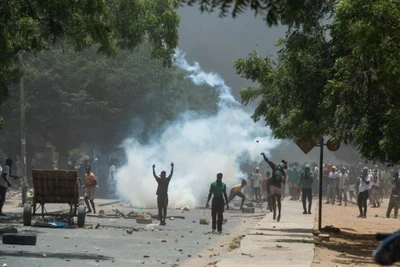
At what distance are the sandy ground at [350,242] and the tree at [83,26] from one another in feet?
Result: 19.0

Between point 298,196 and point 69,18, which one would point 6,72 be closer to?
point 69,18

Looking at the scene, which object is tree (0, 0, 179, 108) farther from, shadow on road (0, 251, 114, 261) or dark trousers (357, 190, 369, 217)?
dark trousers (357, 190, 369, 217)

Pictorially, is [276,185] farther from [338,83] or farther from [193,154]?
[193,154]

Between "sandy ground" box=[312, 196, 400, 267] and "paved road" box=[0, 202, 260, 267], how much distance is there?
7.91ft

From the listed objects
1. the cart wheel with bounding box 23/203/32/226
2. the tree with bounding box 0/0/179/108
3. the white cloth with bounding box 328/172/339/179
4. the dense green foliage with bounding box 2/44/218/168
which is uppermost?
the dense green foliage with bounding box 2/44/218/168

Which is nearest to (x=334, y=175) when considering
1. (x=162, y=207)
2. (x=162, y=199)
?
(x=162, y=199)

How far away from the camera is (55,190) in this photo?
24.0 meters

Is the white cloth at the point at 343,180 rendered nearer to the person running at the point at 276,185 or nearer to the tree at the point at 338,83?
the person running at the point at 276,185

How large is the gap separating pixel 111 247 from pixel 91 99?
3781 centimetres

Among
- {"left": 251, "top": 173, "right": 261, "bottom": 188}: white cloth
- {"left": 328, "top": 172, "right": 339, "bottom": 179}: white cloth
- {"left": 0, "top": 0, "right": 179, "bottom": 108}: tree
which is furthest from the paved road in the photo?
{"left": 328, "top": 172, "right": 339, "bottom": 179}: white cloth

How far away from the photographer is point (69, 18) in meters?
17.6

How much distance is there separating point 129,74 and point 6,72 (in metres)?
35.2

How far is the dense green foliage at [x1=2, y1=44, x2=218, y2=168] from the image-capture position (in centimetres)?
5428

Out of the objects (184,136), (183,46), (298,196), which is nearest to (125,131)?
(184,136)
